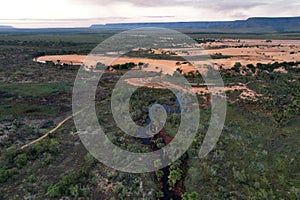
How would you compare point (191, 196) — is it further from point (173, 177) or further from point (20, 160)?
point (20, 160)

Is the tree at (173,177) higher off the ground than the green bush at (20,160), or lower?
lower

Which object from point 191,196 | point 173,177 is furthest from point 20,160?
point 191,196

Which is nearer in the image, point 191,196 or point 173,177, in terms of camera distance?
point 191,196

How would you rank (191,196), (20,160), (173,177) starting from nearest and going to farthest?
(191,196) < (173,177) < (20,160)

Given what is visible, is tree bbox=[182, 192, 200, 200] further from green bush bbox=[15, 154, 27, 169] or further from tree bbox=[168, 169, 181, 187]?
green bush bbox=[15, 154, 27, 169]

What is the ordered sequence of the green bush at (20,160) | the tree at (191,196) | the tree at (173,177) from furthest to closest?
the green bush at (20,160) < the tree at (173,177) < the tree at (191,196)

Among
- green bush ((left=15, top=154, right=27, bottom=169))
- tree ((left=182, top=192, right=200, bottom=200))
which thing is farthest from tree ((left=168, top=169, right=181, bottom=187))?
green bush ((left=15, top=154, right=27, bottom=169))

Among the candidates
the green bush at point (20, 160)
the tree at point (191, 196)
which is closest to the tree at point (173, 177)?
the tree at point (191, 196)

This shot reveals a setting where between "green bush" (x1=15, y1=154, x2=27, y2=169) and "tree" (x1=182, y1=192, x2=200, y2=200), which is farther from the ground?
"green bush" (x1=15, y1=154, x2=27, y2=169)

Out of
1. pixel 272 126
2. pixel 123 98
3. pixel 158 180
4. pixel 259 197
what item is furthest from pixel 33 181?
pixel 272 126

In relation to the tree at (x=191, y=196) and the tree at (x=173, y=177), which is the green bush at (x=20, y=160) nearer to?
the tree at (x=173, y=177)

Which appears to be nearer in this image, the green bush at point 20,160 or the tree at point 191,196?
the tree at point 191,196
